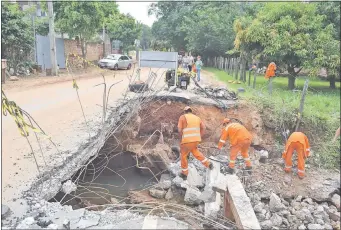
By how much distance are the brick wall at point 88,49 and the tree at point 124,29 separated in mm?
6996

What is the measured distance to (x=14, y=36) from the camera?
15781mm

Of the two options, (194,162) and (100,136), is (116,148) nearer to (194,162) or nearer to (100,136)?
(100,136)

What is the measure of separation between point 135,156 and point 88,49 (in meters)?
20.9

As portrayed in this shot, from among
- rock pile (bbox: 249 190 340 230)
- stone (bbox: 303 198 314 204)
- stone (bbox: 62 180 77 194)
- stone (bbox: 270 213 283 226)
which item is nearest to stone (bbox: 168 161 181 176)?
rock pile (bbox: 249 190 340 230)

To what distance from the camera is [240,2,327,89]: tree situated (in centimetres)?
1376

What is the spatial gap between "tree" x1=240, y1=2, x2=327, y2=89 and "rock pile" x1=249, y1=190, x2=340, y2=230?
27.7 feet

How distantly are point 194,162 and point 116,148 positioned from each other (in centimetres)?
246

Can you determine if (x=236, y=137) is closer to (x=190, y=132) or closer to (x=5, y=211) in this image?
(x=190, y=132)

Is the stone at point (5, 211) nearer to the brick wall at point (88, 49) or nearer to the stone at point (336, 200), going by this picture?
the stone at point (336, 200)

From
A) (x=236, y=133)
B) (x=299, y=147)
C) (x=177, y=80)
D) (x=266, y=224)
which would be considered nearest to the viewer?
(x=266, y=224)

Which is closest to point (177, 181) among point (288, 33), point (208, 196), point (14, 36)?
point (208, 196)

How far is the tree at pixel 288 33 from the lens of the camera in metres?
13.8

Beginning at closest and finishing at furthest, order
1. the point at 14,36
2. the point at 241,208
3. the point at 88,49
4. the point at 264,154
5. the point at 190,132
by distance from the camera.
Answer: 1. the point at 241,208
2. the point at 190,132
3. the point at 264,154
4. the point at 14,36
5. the point at 88,49

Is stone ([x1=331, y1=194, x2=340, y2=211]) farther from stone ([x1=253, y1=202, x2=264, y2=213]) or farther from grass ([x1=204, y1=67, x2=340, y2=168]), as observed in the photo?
stone ([x1=253, y1=202, x2=264, y2=213])
